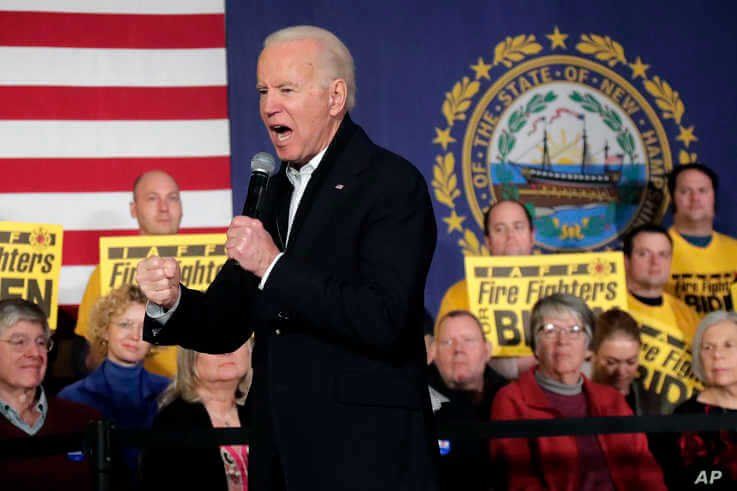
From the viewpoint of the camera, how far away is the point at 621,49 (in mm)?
6234

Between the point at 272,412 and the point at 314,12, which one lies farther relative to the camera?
the point at 314,12

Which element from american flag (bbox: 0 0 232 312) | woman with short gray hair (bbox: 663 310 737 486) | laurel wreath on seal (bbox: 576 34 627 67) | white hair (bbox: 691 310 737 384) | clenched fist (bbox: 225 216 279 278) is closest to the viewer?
clenched fist (bbox: 225 216 279 278)

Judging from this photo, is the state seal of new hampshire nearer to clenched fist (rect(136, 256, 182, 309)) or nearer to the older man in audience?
the older man in audience

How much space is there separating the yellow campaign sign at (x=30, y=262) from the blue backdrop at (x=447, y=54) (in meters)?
1.34

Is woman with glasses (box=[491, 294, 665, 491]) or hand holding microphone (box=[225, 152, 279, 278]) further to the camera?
woman with glasses (box=[491, 294, 665, 491])

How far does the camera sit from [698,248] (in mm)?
5641

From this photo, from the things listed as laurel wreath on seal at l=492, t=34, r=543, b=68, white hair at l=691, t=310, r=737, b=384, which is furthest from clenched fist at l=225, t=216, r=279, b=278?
laurel wreath on seal at l=492, t=34, r=543, b=68

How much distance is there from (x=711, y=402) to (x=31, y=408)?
2.45 metres

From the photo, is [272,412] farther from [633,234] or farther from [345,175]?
[633,234]

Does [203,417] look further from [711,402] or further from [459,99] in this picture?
[459,99]

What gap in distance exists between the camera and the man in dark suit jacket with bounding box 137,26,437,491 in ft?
6.00

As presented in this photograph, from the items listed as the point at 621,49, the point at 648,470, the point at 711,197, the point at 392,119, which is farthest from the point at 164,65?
the point at 648,470

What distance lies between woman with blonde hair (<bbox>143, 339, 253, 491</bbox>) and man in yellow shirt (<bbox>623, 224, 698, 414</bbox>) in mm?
1750

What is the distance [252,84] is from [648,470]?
284 cm
